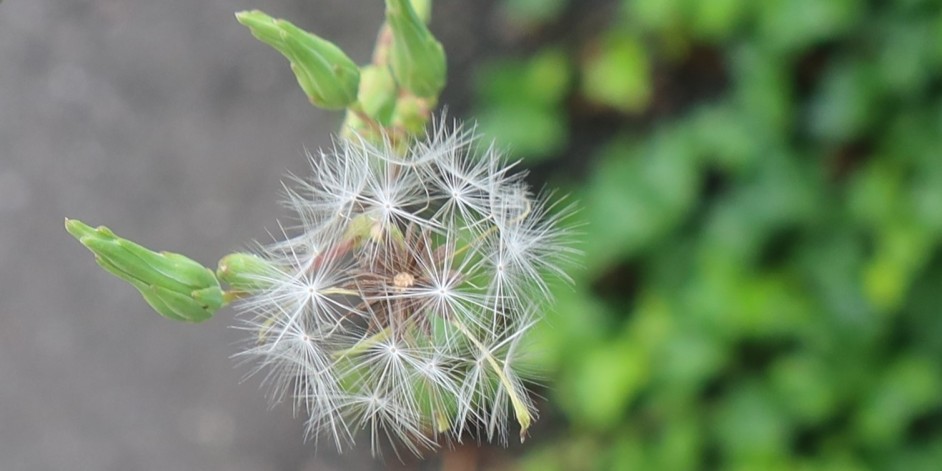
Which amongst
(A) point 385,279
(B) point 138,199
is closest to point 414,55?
(A) point 385,279

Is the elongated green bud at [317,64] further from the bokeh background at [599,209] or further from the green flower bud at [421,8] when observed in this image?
the bokeh background at [599,209]

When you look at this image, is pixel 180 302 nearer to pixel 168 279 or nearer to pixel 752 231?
pixel 168 279

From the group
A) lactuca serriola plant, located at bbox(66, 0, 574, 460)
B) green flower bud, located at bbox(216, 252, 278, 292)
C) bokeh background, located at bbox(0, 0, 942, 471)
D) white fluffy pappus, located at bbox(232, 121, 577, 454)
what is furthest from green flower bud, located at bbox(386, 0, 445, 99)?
bokeh background, located at bbox(0, 0, 942, 471)

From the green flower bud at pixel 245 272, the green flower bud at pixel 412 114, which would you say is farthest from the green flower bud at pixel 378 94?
the green flower bud at pixel 245 272

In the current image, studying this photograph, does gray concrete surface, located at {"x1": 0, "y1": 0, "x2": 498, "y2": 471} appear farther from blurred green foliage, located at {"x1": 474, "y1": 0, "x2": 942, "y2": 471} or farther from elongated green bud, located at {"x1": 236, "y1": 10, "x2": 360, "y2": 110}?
elongated green bud, located at {"x1": 236, "y1": 10, "x2": 360, "y2": 110}

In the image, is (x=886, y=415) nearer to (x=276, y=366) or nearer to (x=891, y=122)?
(x=891, y=122)

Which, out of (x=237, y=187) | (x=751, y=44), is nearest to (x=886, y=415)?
(x=751, y=44)
